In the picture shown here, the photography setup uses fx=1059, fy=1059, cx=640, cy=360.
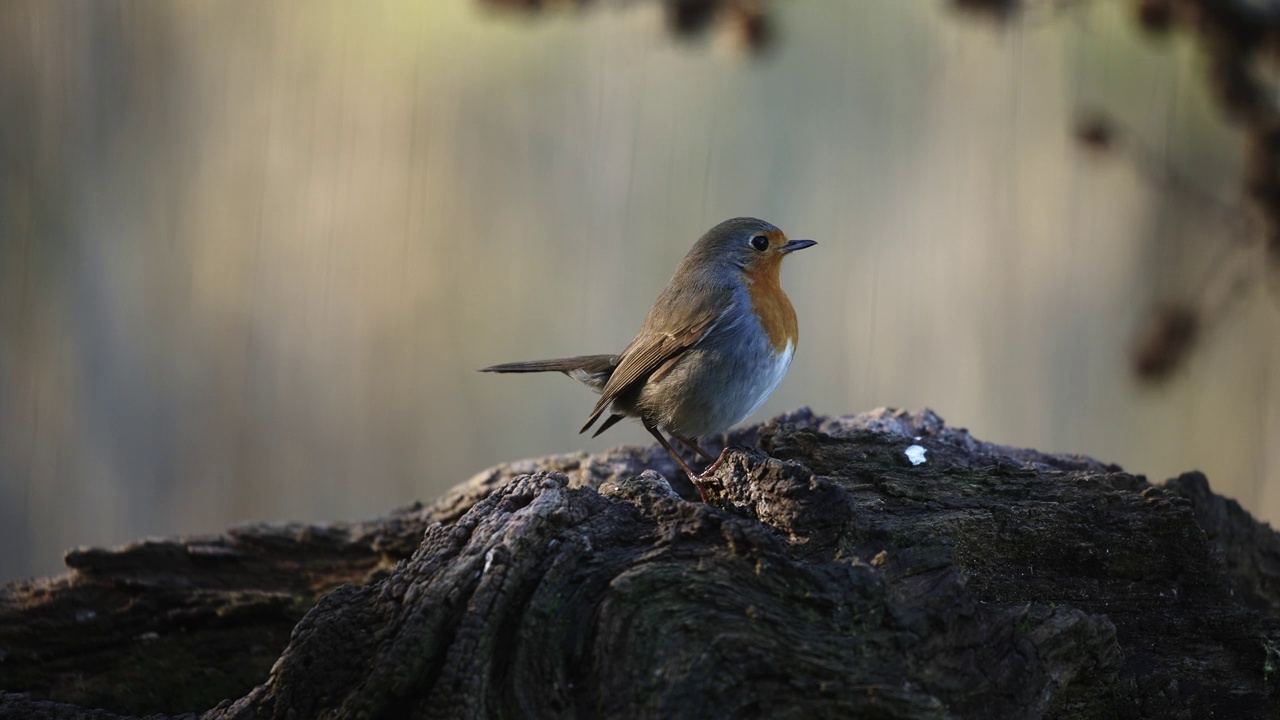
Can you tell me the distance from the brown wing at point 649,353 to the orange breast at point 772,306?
18 cm

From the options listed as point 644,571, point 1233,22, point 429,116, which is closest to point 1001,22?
point 1233,22

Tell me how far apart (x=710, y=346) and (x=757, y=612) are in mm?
1683

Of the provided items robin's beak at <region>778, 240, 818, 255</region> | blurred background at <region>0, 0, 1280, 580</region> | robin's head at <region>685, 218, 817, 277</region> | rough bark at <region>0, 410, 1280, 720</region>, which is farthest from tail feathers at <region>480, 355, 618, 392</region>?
blurred background at <region>0, 0, 1280, 580</region>

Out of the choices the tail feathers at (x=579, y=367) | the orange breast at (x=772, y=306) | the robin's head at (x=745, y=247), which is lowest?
the tail feathers at (x=579, y=367)

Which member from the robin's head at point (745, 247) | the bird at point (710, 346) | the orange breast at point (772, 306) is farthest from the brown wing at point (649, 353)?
the robin's head at point (745, 247)

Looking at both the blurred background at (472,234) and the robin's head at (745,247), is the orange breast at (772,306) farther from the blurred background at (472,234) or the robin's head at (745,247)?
the blurred background at (472,234)

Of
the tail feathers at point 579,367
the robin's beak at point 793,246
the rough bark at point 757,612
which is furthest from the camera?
the tail feathers at point 579,367

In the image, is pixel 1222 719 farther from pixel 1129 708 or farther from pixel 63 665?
pixel 63 665

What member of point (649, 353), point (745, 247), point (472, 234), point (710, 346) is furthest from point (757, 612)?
point (472, 234)

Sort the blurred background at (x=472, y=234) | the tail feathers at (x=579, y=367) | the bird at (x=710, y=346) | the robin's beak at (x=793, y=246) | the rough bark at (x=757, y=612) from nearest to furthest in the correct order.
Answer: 1. the rough bark at (x=757, y=612)
2. the bird at (x=710, y=346)
3. the robin's beak at (x=793, y=246)
4. the tail feathers at (x=579, y=367)
5. the blurred background at (x=472, y=234)

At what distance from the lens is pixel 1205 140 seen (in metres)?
5.66

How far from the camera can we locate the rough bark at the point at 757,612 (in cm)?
198

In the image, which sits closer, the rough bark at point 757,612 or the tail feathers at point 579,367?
the rough bark at point 757,612

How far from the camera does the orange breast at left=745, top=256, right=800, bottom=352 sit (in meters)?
3.64
